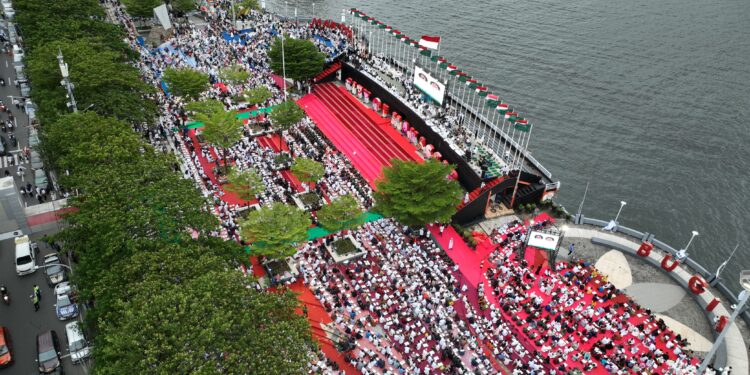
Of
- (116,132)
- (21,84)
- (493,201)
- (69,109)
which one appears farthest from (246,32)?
(493,201)

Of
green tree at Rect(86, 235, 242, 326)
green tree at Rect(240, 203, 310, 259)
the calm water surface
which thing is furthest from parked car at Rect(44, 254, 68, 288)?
the calm water surface

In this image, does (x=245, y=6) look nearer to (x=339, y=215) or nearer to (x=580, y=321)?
(x=339, y=215)

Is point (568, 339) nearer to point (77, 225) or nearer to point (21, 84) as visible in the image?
point (77, 225)

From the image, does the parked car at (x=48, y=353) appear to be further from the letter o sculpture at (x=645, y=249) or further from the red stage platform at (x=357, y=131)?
the letter o sculpture at (x=645, y=249)

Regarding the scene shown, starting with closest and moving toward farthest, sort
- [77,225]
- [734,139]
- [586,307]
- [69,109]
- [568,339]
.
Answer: [77,225] → [568,339] → [586,307] → [69,109] → [734,139]

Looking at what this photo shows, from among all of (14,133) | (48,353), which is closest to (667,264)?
(48,353)
